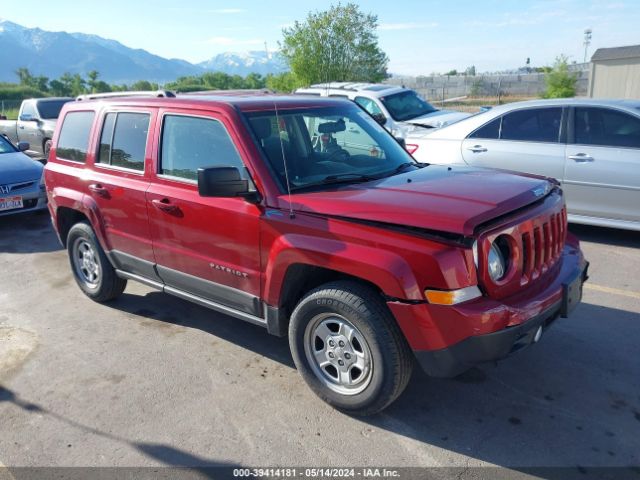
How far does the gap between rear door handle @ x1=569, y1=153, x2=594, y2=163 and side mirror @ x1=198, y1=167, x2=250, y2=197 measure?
4.63 m

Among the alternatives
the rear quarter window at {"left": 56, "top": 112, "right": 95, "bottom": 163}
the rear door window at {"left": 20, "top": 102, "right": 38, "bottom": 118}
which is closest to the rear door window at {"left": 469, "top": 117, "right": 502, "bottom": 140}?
the rear quarter window at {"left": 56, "top": 112, "right": 95, "bottom": 163}

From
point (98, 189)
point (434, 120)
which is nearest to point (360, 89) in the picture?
point (434, 120)

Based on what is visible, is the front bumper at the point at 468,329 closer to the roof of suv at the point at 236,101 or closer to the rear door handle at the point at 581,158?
the roof of suv at the point at 236,101

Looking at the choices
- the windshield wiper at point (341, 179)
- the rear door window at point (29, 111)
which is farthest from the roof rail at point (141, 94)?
the rear door window at point (29, 111)

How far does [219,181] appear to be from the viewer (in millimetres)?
3312

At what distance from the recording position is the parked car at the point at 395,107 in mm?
10195

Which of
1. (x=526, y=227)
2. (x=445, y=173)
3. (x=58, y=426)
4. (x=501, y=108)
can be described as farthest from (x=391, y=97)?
(x=58, y=426)

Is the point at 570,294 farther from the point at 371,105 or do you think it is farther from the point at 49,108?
the point at 49,108

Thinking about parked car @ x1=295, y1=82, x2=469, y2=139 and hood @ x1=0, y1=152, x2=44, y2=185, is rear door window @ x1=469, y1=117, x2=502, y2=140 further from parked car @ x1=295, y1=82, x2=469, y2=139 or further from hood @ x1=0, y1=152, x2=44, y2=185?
hood @ x1=0, y1=152, x2=44, y2=185

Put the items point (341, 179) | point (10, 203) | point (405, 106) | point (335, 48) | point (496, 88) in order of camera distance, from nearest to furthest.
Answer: point (341, 179), point (10, 203), point (405, 106), point (335, 48), point (496, 88)

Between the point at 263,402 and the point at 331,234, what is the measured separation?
4.09ft

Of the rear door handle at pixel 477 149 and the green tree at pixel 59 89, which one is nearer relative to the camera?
the rear door handle at pixel 477 149

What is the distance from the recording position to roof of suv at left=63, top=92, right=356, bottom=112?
3.90 m

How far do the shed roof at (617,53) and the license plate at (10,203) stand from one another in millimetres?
29501
